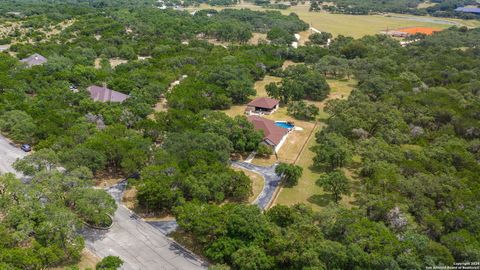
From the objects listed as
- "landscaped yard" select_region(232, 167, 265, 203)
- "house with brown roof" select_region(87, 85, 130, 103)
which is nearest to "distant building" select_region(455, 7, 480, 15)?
"house with brown roof" select_region(87, 85, 130, 103)

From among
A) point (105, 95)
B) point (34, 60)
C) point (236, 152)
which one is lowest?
point (236, 152)

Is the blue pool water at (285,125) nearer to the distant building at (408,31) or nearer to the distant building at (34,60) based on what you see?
the distant building at (34,60)

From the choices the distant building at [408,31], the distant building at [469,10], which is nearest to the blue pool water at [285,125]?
the distant building at [408,31]

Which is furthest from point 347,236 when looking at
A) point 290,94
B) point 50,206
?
point 290,94

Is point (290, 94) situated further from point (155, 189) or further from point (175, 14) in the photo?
point (175, 14)

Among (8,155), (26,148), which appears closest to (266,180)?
(26,148)

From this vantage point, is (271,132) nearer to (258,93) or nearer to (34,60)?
(258,93)
